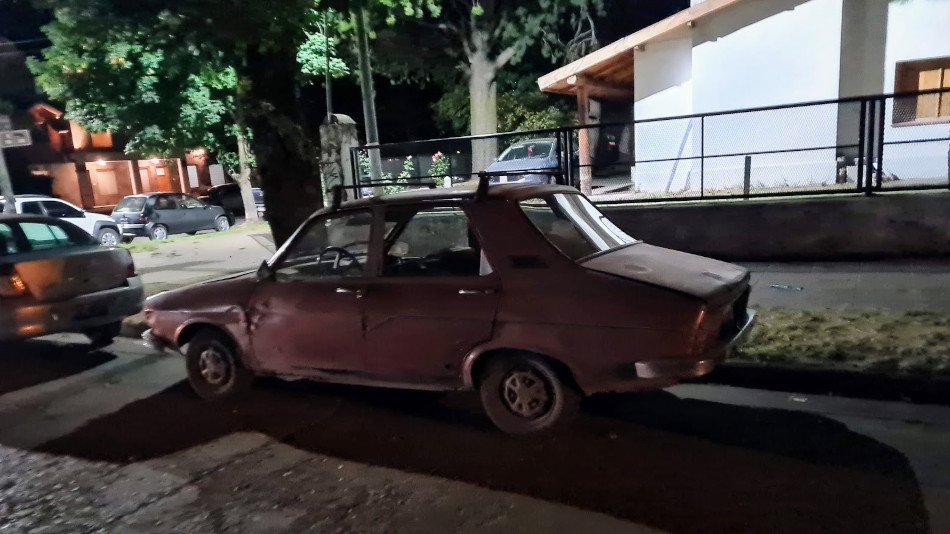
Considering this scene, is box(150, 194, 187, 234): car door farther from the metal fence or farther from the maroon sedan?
the maroon sedan

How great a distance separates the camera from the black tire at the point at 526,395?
4.34 meters

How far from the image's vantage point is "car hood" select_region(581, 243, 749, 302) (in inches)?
159

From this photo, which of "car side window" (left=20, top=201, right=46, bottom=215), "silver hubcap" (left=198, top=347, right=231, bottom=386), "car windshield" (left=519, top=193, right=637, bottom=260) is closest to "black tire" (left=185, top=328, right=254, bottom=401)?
"silver hubcap" (left=198, top=347, right=231, bottom=386)

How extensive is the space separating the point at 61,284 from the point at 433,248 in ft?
13.9

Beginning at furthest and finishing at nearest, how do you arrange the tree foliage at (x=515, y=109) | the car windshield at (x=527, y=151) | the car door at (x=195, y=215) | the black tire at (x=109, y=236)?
the tree foliage at (x=515, y=109) < the car door at (x=195, y=215) < the black tire at (x=109, y=236) < the car windshield at (x=527, y=151)

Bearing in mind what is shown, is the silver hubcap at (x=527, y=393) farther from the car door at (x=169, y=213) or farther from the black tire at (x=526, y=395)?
the car door at (x=169, y=213)

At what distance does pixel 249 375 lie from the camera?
221 inches

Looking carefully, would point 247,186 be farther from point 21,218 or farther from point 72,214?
point 21,218

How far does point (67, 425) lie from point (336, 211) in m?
2.65

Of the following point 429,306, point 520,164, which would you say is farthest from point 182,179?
point 429,306

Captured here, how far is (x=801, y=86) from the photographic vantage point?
1303cm

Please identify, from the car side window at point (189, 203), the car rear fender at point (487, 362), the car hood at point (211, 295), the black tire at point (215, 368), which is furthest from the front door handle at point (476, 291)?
the car side window at point (189, 203)

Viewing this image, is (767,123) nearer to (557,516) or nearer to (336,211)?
(336,211)

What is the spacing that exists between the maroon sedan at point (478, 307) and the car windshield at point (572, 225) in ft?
0.04
